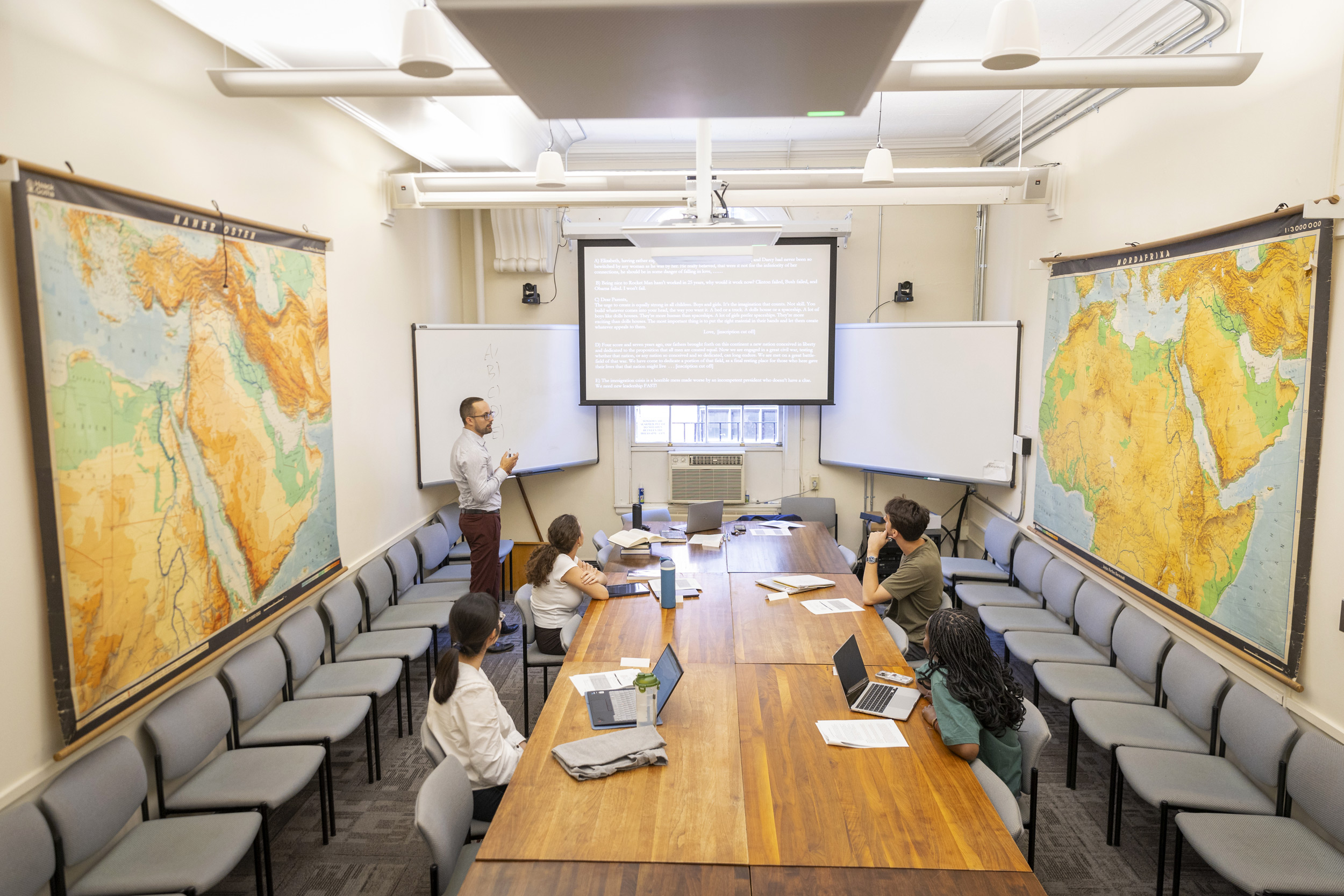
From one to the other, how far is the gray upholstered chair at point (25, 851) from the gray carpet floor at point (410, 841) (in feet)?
3.04

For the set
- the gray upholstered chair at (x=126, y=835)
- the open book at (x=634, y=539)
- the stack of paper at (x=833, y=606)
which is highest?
the open book at (x=634, y=539)

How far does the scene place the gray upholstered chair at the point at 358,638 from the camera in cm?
432

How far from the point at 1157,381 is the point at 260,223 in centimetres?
471

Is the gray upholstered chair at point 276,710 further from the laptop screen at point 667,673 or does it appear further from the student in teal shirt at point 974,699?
the student in teal shirt at point 974,699

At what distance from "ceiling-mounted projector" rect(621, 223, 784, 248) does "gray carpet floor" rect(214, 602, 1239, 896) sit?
2953mm

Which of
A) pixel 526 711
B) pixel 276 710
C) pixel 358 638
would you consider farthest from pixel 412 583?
pixel 276 710

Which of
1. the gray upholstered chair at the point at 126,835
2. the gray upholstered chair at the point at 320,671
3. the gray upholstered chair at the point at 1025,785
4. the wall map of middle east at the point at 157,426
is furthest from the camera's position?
the gray upholstered chair at the point at 320,671

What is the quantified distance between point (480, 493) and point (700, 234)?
2.61 meters

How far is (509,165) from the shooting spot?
562 cm

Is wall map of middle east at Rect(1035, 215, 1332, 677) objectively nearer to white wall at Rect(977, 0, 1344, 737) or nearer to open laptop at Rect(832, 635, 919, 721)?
white wall at Rect(977, 0, 1344, 737)

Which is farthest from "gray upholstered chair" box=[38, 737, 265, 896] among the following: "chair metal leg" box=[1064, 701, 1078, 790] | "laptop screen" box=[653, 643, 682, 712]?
"chair metal leg" box=[1064, 701, 1078, 790]

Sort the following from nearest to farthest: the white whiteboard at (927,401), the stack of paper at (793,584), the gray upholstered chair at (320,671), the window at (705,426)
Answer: the gray upholstered chair at (320,671) → the stack of paper at (793,584) → the white whiteboard at (927,401) → the window at (705,426)

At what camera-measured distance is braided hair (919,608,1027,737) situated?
2.71 meters

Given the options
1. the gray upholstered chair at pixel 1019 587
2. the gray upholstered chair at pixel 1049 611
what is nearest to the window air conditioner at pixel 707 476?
the gray upholstered chair at pixel 1019 587
